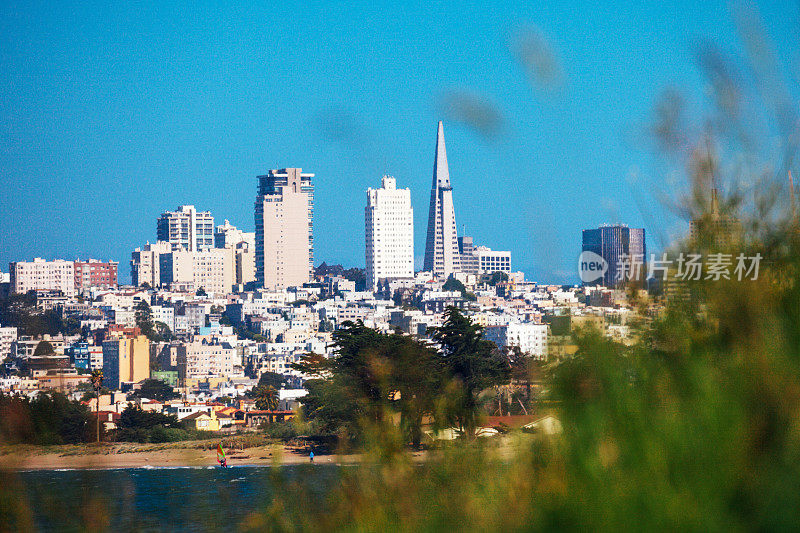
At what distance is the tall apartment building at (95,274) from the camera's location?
7125 cm

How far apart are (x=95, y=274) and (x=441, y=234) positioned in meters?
30.9

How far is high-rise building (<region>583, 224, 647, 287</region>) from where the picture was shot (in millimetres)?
1891

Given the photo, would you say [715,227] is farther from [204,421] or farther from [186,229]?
[186,229]

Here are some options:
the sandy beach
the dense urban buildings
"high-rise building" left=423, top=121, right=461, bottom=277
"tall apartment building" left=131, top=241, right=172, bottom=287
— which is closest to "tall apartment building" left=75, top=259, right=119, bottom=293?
the dense urban buildings

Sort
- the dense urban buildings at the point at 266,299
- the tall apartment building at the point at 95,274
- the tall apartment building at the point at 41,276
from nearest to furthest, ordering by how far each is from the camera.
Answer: the dense urban buildings at the point at 266,299, the tall apartment building at the point at 41,276, the tall apartment building at the point at 95,274

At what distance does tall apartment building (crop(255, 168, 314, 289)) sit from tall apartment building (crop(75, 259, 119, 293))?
12.1 meters

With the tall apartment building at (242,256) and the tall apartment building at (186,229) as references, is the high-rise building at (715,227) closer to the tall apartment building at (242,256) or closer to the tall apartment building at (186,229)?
the tall apartment building at (242,256)

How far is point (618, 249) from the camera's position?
79.4 inches

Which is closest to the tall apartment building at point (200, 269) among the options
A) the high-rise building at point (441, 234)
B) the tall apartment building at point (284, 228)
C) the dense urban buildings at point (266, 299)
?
the dense urban buildings at point (266, 299)

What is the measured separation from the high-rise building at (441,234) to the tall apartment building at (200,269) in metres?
18.2

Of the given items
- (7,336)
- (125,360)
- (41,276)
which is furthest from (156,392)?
(41,276)

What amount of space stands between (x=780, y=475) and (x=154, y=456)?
15.2 meters

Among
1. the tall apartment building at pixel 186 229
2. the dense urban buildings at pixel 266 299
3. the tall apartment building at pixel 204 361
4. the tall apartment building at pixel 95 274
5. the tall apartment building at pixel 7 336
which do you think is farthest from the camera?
the tall apartment building at pixel 186 229

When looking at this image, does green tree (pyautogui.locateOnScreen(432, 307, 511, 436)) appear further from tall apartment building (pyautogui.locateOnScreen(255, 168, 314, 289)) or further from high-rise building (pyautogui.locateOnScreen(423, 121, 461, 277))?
high-rise building (pyautogui.locateOnScreen(423, 121, 461, 277))
